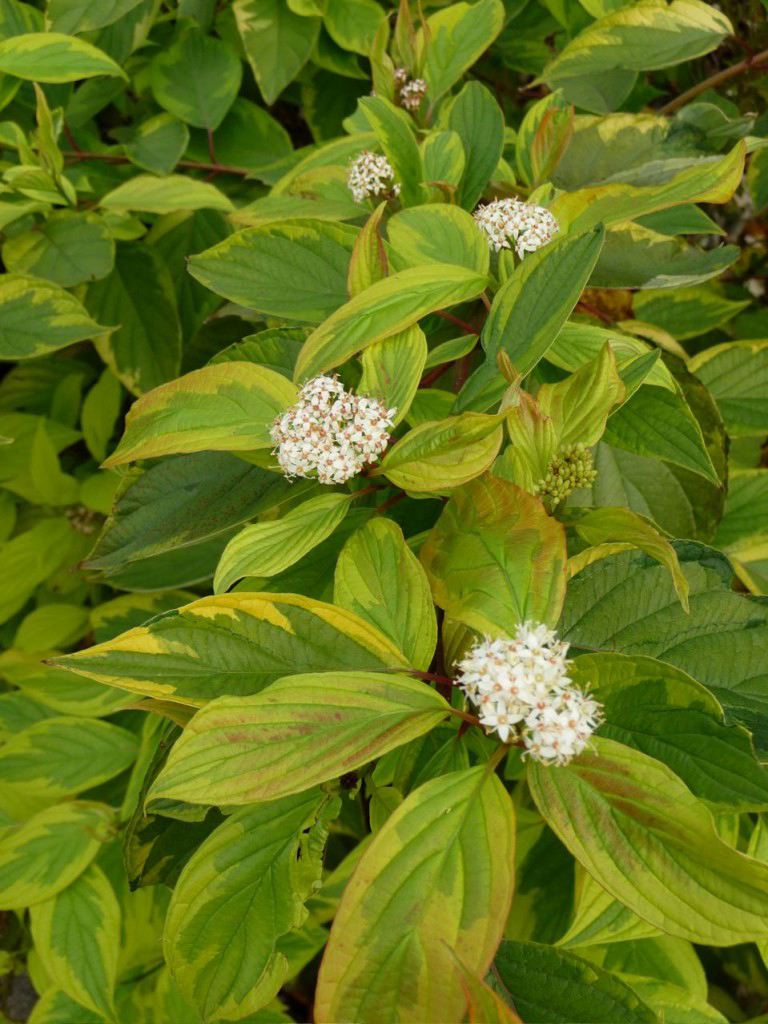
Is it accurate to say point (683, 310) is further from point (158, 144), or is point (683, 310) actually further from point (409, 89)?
point (158, 144)

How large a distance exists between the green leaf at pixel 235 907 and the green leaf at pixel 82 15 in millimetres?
1002

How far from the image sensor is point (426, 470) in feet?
1.95

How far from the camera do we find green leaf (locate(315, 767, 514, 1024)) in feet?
1.52

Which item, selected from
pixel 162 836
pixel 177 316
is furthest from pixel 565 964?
pixel 177 316

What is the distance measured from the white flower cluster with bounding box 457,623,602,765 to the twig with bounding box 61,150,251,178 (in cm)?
94

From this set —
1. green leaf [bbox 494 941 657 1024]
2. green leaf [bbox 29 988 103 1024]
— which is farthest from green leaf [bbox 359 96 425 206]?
green leaf [bbox 29 988 103 1024]

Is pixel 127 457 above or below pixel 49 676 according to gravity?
above

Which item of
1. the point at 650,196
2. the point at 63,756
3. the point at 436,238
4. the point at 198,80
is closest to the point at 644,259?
the point at 650,196

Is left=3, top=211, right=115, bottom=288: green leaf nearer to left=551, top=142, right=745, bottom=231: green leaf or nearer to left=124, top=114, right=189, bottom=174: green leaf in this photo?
left=124, top=114, right=189, bottom=174: green leaf

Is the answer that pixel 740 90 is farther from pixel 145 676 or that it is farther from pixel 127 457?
A: pixel 145 676

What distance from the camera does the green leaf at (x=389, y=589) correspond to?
0.60 metres

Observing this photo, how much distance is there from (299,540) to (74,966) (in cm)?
68

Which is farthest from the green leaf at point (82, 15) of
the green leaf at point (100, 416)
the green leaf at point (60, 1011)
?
the green leaf at point (60, 1011)

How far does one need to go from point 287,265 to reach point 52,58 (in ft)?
1.59
